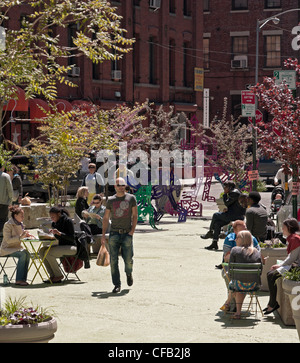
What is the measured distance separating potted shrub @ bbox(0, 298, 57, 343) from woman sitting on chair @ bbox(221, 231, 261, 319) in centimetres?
369

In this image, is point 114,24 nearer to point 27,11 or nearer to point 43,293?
point 43,293

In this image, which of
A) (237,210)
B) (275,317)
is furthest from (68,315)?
(237,210)

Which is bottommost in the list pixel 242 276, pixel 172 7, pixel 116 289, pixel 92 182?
pixel 116 289

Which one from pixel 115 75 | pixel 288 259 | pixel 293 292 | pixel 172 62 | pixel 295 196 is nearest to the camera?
pixel 293 292

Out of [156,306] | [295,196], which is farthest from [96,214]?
[156,306]

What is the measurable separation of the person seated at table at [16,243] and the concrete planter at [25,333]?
20.0ft

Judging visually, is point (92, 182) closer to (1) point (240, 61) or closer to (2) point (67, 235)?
(2) point (67, 235)

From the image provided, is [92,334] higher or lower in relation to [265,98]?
lower

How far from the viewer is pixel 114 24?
34.4 feet

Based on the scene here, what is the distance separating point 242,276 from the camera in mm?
10914

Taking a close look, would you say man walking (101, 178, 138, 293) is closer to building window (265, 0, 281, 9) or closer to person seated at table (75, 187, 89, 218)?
person seated at table (75, 187, 89, 218)

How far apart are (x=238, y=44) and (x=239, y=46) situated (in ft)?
0.59

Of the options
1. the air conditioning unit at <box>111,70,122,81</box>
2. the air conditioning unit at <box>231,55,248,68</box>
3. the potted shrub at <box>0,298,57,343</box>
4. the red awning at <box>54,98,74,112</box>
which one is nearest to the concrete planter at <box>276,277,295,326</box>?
the potted shrub at <box>0,298,57,343</box>

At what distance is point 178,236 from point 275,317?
1040 cm
